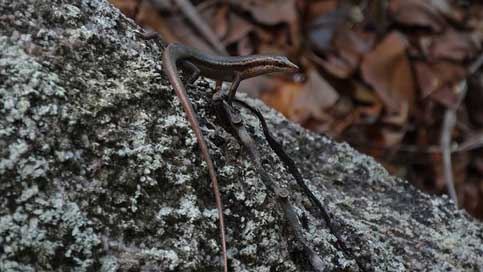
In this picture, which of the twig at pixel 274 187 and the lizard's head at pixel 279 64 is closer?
the twig at pixel 274 187

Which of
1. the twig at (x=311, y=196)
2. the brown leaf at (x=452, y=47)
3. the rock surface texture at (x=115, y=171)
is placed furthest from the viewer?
the brown leaf at (x=452, y=47)

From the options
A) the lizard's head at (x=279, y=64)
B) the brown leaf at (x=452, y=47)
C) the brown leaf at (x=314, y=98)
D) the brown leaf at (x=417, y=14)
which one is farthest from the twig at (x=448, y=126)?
the lizard's head at (x=279, y=64)

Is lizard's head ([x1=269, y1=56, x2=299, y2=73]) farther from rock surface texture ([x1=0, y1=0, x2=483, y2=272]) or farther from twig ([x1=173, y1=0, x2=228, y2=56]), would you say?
twig ([x1=173, y1=0, x2=228, y2=56])

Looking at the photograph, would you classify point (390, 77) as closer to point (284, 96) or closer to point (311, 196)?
point (284, 96)

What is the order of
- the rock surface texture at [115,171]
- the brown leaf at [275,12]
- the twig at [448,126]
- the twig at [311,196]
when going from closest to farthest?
the rock surface texture at [115,171], the twig at [311,196], the twig at [448,126], the brown leaf at [275,12]

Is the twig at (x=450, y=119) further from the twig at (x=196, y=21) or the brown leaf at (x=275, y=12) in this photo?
the twig at (x=196, y=21)

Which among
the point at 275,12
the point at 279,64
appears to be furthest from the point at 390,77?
the point at 279,64
